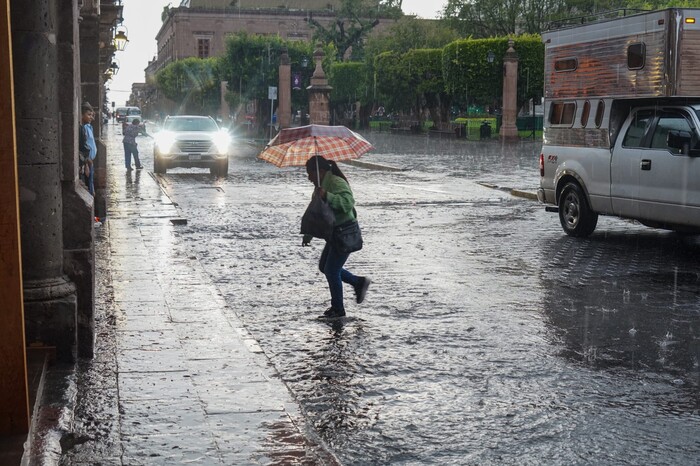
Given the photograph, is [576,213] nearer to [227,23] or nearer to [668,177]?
[668,177]

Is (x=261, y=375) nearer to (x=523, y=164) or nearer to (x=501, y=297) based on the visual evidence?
(x=501, y=297)

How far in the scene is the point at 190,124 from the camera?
30547mm

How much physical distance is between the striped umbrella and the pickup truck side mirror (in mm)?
4874

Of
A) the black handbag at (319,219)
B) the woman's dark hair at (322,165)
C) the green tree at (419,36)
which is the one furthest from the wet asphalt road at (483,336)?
the green tree at (419,36)

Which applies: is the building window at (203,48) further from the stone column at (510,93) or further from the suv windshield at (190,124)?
the suv windshield at (190,124)

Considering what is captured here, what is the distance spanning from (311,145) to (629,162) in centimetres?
577

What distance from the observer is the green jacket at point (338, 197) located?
8.72 metres

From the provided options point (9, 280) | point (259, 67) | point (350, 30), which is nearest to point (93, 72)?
point (9, 280)

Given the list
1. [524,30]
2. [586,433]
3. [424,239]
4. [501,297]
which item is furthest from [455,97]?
[586,433]

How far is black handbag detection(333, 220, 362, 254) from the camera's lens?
8844mm

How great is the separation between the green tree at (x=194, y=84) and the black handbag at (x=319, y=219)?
263ft

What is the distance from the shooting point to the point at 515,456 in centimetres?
532

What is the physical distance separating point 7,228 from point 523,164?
29383 millimetres

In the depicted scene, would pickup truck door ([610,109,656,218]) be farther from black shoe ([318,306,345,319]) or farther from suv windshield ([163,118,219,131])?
suv windshield ([163,118,219,131])
